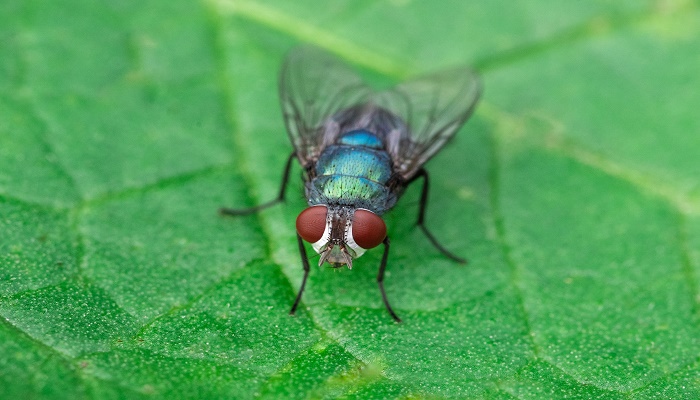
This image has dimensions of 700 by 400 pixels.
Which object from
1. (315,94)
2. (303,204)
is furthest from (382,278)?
(315,94)

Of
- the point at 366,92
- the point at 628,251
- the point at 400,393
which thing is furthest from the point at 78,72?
the point at 628,251

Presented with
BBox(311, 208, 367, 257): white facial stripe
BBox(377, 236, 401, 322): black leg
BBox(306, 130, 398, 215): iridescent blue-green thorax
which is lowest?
BBox(377, 236, 401, 322): black leg

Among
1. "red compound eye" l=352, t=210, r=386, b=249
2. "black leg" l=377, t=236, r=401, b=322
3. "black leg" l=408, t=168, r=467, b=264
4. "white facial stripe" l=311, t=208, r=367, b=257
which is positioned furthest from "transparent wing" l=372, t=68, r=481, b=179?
"white facial stripe" l=311, t=208, r=367, b=257

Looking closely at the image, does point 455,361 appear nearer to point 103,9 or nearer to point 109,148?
point 109,148

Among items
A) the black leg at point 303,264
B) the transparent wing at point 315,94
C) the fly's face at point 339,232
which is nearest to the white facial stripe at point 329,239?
the fly's face at point 339,232

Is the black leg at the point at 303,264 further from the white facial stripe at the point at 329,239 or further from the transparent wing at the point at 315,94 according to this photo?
the transparent wing at the point at 315,94

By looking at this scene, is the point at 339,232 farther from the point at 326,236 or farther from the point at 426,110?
the point at 426,110

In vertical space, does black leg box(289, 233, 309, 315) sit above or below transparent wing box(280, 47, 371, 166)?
below

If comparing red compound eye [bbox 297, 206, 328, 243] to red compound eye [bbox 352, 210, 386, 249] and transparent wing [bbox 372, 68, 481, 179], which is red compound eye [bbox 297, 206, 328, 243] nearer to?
red compound eye [bbox 352, 210, 386, 249]

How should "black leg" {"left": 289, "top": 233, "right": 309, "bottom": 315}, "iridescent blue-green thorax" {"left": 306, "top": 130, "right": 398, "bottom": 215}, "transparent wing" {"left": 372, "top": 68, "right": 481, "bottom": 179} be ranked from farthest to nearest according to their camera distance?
"transparent wing" {"left": 372, "top": 68, "right": 481, "bottom": 179} → "iridescent blue-green thorax" {"left": 306, "top": 130, "right": 398, "bottom": 215} → "black leg" {"left": 289, "top": 233, "right": 309, "bottom": 315}
